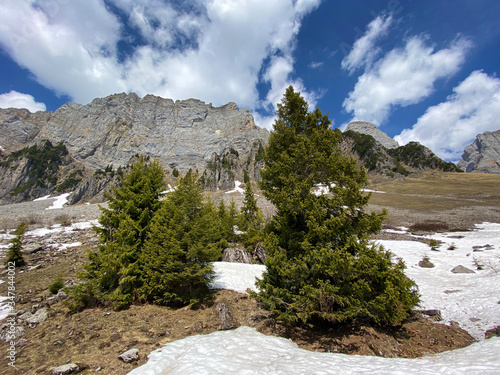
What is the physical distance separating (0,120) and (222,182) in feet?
539

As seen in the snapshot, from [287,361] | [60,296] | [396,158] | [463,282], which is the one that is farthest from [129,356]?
[396,158]

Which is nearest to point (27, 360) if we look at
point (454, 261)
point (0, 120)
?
point (454, 261)

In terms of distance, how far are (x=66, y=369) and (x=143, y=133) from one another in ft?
558

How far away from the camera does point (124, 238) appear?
984cm

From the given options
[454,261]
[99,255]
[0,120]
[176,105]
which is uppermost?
[176,105]

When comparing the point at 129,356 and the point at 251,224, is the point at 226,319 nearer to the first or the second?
the point at 129,356

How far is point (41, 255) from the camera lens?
18344mm

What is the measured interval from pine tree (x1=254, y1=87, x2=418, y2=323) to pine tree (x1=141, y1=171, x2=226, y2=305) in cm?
355

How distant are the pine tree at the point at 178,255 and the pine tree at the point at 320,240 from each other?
140 inches

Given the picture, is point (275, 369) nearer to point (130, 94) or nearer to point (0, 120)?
point (130, 94)

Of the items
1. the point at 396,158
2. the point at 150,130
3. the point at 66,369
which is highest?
the point at 150,130

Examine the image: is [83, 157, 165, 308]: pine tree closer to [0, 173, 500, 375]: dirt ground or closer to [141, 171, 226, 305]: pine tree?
[141, 171, 226, 305]: pine tree

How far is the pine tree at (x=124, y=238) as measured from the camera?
31.3 feet

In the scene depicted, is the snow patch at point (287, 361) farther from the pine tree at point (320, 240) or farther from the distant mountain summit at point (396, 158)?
the distant mountain summit at point (396, 158)
